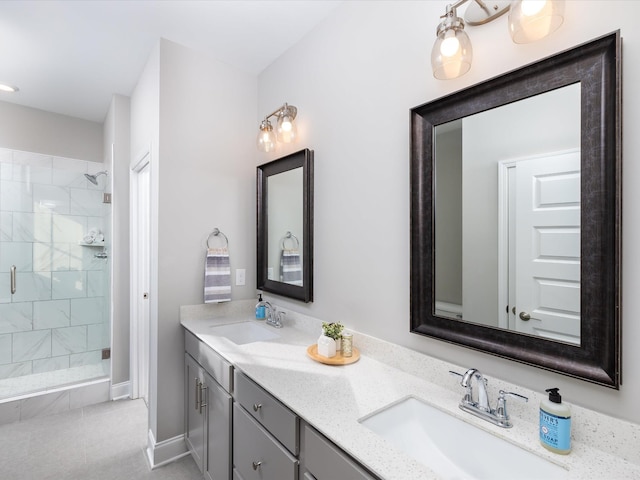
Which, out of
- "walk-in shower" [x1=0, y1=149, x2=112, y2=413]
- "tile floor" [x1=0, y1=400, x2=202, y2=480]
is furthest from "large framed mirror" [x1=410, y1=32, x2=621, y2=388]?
"walk-in shower" [x1=0, y1=149, x2=112, y2=413]

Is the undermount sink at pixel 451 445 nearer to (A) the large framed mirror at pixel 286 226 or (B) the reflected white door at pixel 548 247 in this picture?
(B) the reflected white door at pixel 548 247

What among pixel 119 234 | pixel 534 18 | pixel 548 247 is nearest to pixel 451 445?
pixel 548 247

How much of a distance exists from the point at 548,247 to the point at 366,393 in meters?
0.77

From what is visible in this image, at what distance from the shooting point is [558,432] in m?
0.86

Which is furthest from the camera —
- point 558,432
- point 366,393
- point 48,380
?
point 48,380

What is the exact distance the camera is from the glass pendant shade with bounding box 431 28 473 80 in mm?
1111

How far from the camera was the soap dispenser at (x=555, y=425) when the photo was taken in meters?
0.86

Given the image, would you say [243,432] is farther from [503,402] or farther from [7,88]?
[7,88]

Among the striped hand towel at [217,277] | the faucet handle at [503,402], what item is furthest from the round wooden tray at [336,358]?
the striped hand towel at [217,277]

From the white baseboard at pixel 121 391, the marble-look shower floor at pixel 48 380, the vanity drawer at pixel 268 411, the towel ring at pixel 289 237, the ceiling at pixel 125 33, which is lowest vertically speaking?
the white baseboard at pixel 121 391

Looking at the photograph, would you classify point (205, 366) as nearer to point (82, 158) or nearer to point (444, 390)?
point (444, 390)

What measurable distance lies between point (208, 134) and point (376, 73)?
4.13 feet

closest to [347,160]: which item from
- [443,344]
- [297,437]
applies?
[443,344]

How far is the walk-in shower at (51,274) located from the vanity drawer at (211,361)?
5.58ft
